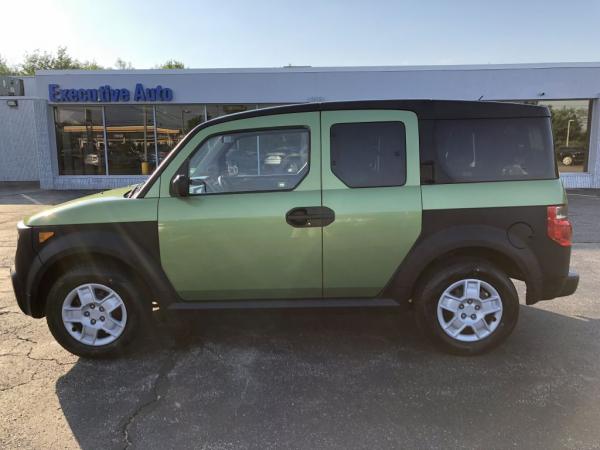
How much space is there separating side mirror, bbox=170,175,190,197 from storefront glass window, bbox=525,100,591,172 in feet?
51.0

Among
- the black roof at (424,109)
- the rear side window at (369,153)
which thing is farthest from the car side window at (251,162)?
the rear side window at (369,153)

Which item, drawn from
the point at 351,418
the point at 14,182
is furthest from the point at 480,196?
the point at 14,182

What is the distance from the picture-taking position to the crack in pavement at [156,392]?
9.02ft

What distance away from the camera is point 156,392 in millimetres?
3160

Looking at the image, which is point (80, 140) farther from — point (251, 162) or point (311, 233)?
point (311, 233)

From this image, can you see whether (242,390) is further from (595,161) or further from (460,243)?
(595,161)

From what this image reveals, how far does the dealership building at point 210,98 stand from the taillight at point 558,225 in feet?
41.3

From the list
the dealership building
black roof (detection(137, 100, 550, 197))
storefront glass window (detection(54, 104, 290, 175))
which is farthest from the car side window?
storefront glass window (detection(54, 104, 290, 175))

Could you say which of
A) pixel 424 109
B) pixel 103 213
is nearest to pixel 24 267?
pixel 103 213

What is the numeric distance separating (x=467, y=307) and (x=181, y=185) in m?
2.39

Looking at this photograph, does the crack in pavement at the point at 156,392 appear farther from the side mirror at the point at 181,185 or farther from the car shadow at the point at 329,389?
the side mirror at the point at 181,185

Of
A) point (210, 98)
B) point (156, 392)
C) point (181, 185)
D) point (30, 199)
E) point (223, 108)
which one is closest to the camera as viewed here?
point (156, 392)

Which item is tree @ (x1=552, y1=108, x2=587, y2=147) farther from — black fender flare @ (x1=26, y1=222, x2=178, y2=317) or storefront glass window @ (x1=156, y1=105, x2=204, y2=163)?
black fender flare @ (x1=26, y1=222, x2=178, y2=317)

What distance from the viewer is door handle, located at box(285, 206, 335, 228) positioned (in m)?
3.44
